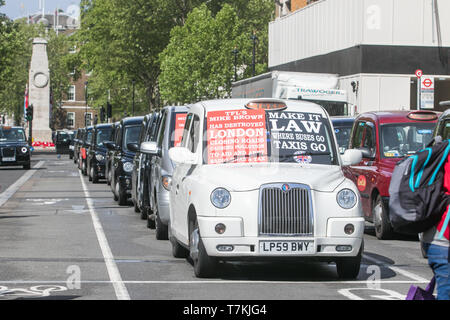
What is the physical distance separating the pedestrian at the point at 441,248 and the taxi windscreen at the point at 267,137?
4.82 m

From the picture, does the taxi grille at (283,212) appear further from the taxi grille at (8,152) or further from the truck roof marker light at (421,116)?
the taxi grille at (8,152)

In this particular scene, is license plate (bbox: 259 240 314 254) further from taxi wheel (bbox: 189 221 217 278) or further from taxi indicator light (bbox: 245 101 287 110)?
taxi indicator light (bbox: 245 101 287 110)

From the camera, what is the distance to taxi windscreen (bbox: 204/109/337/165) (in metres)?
10.7

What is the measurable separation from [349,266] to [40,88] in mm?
85368

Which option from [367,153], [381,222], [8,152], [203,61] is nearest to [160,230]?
[381,222]

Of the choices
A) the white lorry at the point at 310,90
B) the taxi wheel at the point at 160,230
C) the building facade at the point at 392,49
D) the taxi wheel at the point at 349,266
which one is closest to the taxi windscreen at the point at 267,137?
the taxi wheel at the point at 349,266

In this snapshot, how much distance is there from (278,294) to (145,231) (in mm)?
7378

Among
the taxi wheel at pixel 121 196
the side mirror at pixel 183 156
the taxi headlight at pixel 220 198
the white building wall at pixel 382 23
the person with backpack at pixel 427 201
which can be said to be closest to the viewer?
the person with backpack at pixel 427 201

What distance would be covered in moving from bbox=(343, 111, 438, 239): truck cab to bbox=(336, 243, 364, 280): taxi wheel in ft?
16.4

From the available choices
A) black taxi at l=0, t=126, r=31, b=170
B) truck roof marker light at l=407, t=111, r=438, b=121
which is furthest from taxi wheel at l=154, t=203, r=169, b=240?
black taxi at l=0, t=126, r=31, b=170

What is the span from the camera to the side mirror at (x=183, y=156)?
1086 cm

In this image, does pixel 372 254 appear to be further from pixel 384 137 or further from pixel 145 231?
pixel 145 231

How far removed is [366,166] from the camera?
1611 cm

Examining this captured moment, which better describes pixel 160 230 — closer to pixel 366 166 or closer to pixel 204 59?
pixel 366 166
